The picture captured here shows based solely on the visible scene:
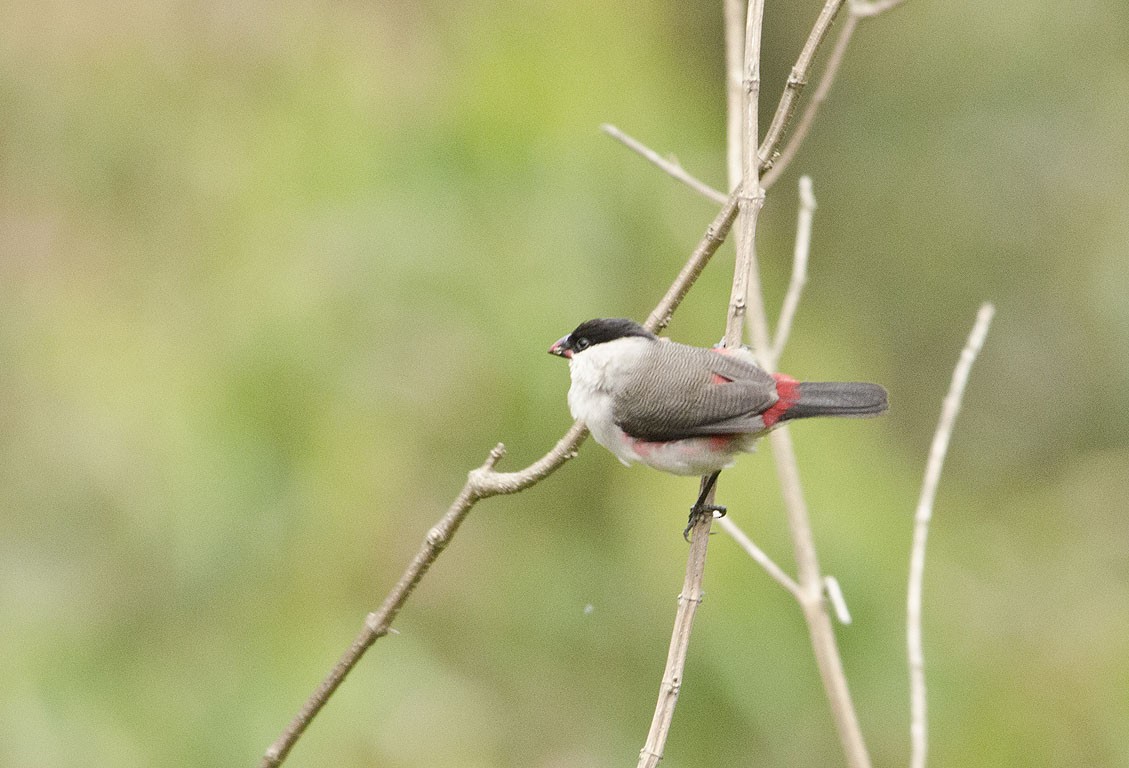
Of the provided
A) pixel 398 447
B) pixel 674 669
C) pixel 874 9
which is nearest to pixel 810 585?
pixel 674 669

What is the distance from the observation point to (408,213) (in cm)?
432

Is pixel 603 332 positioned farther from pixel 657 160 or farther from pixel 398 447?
pixel 398 447

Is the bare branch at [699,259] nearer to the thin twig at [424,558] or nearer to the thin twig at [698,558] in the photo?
the thin twig at [698,558]

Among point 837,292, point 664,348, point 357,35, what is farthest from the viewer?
point 837,292

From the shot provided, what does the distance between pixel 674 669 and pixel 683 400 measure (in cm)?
82

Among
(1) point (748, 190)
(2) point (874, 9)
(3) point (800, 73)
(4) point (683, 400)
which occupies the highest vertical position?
(2) point (874, 9)

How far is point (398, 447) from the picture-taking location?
13.7 feet

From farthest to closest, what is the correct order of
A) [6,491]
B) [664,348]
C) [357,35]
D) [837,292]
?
[837,292] → [357,35] → [6,491] → [664,348]

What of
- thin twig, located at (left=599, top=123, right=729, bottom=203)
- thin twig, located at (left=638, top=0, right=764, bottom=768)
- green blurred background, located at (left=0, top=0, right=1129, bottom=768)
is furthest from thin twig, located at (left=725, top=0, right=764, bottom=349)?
green blurred background, located at (left=0, top=0, right=1129, bottom=768)

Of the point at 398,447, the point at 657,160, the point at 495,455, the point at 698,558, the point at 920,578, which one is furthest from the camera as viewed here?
the point at 398,447

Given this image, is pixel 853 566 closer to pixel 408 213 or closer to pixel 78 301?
pixel 408 213

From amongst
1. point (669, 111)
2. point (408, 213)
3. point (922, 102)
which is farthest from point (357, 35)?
point (922, 102)

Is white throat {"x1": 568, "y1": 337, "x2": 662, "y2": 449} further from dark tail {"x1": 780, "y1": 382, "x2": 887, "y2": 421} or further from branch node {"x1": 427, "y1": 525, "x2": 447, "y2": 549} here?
branch node {"x1": 427, "y1": 525, "x2": 447, "y2": 549}

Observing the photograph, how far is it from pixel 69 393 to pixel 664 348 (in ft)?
6.97
